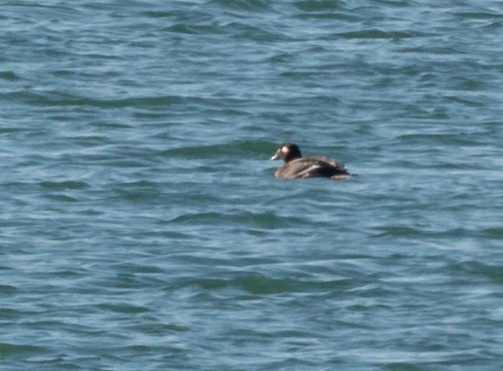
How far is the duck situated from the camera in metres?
21.5

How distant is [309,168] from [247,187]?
688 mm

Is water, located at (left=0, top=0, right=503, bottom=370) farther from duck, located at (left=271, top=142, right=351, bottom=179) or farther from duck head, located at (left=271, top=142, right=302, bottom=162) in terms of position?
duck head, located at (left=271, top=142, right=302, bottom=162)

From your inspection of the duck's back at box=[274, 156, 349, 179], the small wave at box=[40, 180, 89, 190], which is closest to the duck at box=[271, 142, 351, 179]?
the duck's back at box=[274, 156, 349, 179]

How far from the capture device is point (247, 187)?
2141 centimetres

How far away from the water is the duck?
0.40 feet

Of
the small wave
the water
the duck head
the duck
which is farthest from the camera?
the duck head

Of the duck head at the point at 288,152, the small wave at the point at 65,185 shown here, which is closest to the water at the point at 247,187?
the small wave at the point at 65,185

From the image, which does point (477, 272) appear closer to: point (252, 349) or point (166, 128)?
point (252, 349)

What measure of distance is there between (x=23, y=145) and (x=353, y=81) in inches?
207

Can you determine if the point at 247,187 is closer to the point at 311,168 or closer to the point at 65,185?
the point at 311,168

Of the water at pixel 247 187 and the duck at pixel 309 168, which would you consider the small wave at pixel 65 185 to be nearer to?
→ the water at pixel 247 187

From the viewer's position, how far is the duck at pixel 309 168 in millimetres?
21453

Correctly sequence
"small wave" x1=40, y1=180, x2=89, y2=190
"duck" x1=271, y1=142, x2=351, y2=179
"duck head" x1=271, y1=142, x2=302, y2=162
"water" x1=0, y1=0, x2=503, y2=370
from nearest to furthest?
1. "water" x1=0, y1=0, x2=503, y2=370
2. "small wave" x1=40, y1=180, x2=89, y2=190
3. "duck" x1=271, y1=142, x2=351, y2=179
4. "duck head" x1=271, y1=142, x2=302, y2=162

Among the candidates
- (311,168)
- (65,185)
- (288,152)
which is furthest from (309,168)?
(65,185)
